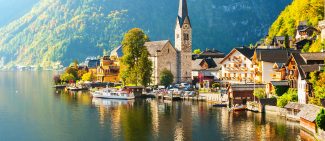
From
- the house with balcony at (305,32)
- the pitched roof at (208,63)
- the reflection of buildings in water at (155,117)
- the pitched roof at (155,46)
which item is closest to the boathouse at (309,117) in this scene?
the reflection of buildings in water at (155,117)

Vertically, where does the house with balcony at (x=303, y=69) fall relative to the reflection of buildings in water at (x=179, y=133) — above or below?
above

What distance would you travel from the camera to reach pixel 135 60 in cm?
11288

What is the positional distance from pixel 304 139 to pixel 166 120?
20.9 meters

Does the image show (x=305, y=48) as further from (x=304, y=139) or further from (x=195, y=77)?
(x=304, y=139)

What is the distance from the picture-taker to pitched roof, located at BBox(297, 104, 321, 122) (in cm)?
5429

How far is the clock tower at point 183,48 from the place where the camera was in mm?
123625

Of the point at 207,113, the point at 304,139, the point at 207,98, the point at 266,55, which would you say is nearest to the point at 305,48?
the point at 266,55

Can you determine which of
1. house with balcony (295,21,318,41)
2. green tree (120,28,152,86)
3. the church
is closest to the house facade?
house with balcony (295,21,318,41)

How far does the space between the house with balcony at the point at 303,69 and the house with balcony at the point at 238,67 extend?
26094 mm

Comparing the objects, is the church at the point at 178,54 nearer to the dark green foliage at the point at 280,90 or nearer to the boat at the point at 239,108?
the boat at the point at 239,108

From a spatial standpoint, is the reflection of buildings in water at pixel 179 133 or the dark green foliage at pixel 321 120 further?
the reflection of buildings in water at pixel 179 133

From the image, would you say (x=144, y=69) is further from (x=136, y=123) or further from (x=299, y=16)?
(x=299, y=16)

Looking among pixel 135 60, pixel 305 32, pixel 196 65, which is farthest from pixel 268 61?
pixel 196 65

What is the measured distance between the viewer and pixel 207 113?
74.7m
